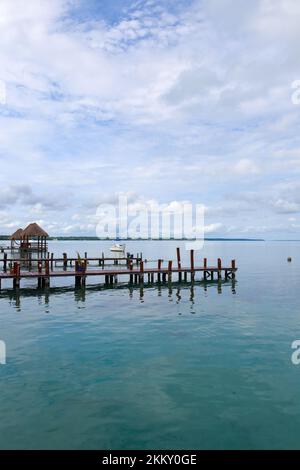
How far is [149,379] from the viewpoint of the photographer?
43.3 ft

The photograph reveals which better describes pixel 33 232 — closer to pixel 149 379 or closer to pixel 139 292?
pixel 139 292

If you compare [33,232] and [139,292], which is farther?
[33,232]

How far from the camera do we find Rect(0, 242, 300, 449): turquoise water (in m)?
9.56

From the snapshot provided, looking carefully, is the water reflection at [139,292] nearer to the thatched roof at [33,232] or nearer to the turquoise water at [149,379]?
the turquoise water at [149,379]

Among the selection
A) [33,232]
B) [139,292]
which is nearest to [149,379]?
[139,292]

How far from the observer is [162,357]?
51.2ft

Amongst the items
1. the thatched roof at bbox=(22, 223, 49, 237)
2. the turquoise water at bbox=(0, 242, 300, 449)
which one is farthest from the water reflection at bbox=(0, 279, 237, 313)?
the thatched roof at bbox=(22, 223, 49, 237)

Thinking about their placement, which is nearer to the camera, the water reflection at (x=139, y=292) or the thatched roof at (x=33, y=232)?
the water reflection at (x=139, y=292)

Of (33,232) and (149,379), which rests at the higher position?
(33,232)

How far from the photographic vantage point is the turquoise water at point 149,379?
956 centimetres

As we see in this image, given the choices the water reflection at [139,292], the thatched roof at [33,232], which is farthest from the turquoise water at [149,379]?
the thatched roof at [33,232]

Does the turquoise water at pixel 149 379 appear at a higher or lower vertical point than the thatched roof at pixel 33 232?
lower

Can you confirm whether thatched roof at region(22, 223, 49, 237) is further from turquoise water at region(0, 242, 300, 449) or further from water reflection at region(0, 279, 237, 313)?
turquoise water at region(0, 242, 300, 449)
